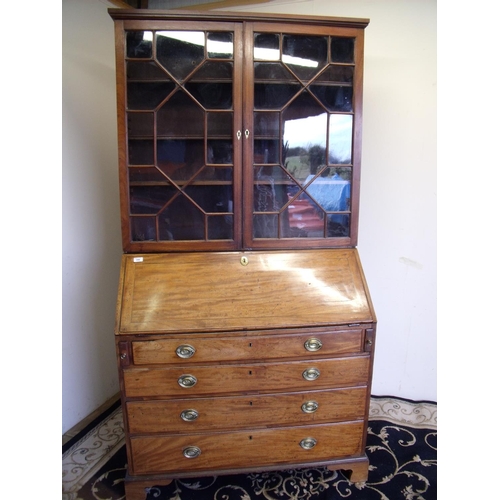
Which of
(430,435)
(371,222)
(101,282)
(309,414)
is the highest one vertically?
(371,222)

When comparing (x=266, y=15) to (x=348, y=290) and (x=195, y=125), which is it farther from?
(x=348, y=290)

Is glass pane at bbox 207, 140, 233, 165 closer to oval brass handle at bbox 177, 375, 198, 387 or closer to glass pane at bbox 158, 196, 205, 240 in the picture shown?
glass pane at bbox 158, 196, 205, 240

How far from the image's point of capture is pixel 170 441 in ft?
4.56

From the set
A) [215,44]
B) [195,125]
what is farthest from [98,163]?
[215,44]

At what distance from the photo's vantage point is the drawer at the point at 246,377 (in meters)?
1.33

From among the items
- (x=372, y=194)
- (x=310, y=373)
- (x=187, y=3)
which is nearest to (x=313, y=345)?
(x=310, y=373)

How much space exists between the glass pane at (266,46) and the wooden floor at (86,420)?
6.41ft

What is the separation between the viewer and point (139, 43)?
4.37ft

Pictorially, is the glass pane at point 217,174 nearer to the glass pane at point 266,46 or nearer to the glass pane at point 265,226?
the glass pane at point 265,226

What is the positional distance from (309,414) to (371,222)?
3.54 ft

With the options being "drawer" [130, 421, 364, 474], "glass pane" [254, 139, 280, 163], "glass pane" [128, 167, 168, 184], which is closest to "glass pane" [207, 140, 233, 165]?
"glass pane" [254, 139, 280, 163]

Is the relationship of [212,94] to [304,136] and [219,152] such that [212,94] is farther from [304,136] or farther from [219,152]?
[304,136]

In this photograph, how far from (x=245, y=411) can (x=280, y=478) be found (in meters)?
0.43

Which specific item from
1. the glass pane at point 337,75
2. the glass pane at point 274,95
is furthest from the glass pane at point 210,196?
the glass pane at point 337,75
